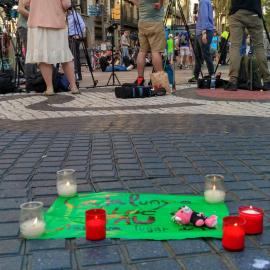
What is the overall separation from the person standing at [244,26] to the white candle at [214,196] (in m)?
6.00

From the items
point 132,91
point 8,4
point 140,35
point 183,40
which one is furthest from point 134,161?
point 183,40

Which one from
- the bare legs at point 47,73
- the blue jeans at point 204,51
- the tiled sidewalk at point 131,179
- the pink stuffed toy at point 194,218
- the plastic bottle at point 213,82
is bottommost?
the tiled sidewalk at point 131,179

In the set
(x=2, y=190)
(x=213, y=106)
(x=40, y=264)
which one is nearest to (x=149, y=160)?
(x=2, y=190)

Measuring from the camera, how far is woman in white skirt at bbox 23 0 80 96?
25.2ft

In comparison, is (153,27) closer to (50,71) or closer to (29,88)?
(50,71)

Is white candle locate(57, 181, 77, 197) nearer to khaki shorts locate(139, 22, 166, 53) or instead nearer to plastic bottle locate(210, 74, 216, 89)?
khaki shorts locate(139, 22, 166, 53)

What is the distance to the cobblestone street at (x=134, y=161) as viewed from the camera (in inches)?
79.0

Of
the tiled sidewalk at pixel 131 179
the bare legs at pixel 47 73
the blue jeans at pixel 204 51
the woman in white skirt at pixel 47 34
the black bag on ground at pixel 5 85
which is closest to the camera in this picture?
the tiled sidewalk at pixel 131 179

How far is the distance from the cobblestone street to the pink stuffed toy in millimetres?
117

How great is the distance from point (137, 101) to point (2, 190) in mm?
4682

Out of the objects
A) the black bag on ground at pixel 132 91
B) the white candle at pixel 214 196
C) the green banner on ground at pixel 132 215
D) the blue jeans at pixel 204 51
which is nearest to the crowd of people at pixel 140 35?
the blue jeans at pixel 204 51

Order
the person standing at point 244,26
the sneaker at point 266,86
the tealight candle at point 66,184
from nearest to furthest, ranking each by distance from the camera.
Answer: the tealight candle at point 66,184, the person standing at point 244,26, the sneaker at point 266,86

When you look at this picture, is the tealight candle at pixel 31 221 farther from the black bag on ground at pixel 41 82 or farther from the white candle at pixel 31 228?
the black bag on ground at pixel 41 82

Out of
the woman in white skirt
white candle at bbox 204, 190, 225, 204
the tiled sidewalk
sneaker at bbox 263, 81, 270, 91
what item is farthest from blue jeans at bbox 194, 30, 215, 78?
white candle at bbox 204, 190, 225, 204
